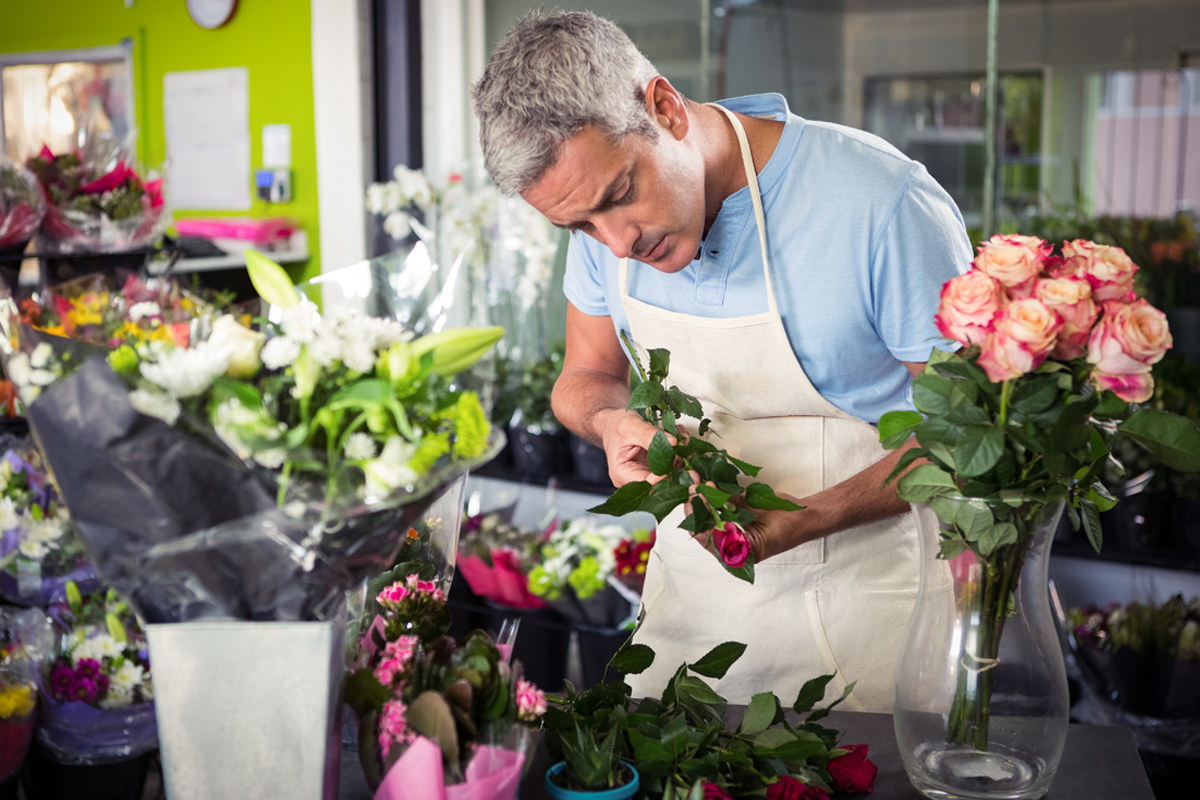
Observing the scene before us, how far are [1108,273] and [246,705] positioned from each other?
0.74 metres

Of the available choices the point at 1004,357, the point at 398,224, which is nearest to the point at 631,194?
the point at 1004,357

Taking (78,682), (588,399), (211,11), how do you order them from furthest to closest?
(211,11), (588,399), (78,682)

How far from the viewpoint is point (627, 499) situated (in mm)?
1098

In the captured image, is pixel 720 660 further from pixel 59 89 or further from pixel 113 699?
pixel 59 89

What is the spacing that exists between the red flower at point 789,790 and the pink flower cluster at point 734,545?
254 mm

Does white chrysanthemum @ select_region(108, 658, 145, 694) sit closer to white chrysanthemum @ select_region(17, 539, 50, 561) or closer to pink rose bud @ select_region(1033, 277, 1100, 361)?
white chrysanthemum @ select_region(17, 539, 50, 561)

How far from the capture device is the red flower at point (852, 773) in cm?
96

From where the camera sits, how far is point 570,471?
329 centimetres

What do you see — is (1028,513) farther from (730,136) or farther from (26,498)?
(26,498)

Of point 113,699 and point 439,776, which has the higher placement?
point 439,776

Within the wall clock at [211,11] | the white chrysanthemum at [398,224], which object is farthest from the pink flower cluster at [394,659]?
the wall clock at [211,11]

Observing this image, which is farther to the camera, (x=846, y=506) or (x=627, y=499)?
(x=846, y=506)

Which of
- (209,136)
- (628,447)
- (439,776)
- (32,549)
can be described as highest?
(209,136)

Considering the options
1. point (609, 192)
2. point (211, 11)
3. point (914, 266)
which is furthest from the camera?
point (211, 11)
